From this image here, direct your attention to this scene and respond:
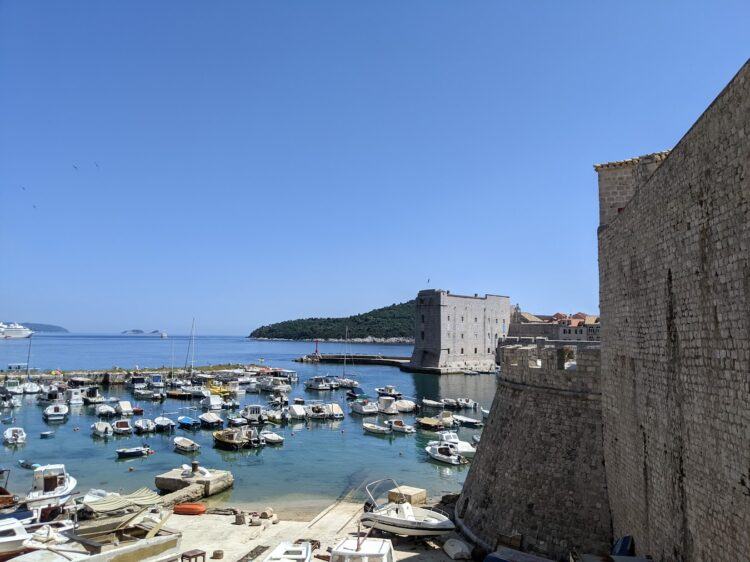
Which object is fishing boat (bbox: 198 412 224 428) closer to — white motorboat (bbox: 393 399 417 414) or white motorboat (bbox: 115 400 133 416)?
white motorboat (bbox: 115 400 133 416)

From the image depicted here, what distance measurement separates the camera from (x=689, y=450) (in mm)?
6645

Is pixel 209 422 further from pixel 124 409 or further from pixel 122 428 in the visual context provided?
pixel 124 409

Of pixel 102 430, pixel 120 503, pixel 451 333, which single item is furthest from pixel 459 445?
pixel 451 333

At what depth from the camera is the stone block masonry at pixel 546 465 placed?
1070cm

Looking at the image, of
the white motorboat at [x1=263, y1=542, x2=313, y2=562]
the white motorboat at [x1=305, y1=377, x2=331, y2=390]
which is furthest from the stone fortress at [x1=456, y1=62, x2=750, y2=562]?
the white motorboat at [x1=305, y1=377, x2=331, y2=390]

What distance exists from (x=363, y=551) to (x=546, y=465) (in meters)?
4.31

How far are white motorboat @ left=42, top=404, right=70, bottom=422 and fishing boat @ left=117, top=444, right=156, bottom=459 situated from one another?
13.2 metres

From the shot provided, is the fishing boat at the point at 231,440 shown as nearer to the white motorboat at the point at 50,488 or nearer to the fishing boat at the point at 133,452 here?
the fishing boat at the point at 133,452

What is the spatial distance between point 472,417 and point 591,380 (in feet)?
97.3

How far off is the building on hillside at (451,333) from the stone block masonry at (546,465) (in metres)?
60.0

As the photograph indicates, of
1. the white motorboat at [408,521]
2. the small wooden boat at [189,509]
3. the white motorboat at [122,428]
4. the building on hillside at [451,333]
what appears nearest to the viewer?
the white motorboat at [408,521]

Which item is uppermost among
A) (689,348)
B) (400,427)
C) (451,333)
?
(451,333)

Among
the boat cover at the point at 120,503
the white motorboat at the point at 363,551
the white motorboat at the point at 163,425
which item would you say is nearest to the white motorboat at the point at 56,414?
the white motorboat at the point at 163,425

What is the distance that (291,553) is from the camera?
42.4ft
